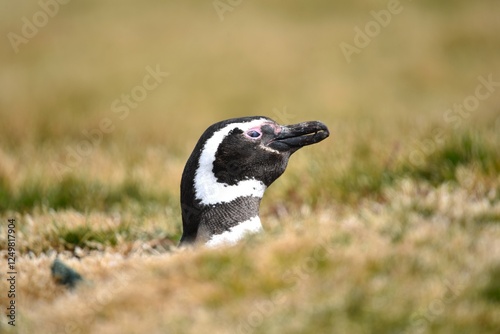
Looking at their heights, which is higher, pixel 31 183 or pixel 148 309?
pixel 148 309

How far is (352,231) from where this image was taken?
5.78m

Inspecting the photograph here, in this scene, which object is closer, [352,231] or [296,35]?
[352,231]

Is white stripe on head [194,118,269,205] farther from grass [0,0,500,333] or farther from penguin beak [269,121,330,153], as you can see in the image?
grass [0,0,500,333]

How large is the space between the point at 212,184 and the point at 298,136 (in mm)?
817

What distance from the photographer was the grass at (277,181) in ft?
16.0

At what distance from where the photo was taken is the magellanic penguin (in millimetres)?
6711

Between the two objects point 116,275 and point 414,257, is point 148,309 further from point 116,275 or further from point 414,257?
point 414,257

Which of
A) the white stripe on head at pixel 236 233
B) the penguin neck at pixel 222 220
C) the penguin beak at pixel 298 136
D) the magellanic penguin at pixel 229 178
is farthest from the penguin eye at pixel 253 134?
the white stripe on head at pixel 236 233

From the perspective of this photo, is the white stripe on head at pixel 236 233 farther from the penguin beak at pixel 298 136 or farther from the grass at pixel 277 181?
the penguin beak at pixel 298 136

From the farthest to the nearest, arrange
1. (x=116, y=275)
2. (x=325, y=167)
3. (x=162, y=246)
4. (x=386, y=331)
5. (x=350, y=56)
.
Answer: (x=350, y=56) → (x=325, y=167) → (x=162, y=246) → (x=116, y=275) → (x=386, y=331)

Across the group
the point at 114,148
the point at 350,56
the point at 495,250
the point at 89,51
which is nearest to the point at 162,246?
the point at 495,250

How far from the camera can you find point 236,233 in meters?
6.68

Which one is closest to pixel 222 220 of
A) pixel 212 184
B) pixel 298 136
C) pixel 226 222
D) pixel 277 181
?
pixel 226 222

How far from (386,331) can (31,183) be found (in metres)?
6.38
